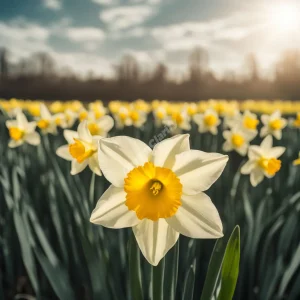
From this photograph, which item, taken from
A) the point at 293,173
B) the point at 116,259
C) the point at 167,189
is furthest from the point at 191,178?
the point at 293,173

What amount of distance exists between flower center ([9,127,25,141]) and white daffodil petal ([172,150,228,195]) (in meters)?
1.76

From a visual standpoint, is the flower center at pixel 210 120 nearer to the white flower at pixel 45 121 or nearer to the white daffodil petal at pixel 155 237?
the white flower at pixel 45 121

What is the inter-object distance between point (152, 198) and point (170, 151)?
12cm

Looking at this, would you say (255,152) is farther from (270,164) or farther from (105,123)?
(105,123)

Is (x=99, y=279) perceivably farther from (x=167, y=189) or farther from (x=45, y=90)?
(x=45, y=90)

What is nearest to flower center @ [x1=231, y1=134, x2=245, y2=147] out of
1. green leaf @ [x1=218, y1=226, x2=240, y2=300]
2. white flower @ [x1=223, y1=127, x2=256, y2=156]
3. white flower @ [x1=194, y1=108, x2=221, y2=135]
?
white flower @ [x1=223, y1=127, x2=256, y2=156]

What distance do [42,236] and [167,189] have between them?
0.97 meters

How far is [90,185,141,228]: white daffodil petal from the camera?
0.95 meters

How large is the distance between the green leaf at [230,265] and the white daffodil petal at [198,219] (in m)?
0.12

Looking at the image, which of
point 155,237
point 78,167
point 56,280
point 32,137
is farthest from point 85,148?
point 32,137

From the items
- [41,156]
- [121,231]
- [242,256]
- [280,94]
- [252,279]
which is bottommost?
[252,279]

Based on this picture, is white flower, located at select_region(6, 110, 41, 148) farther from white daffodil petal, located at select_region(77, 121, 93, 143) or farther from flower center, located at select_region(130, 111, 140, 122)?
flower center, located at select_region(130, 111, 140, 122)

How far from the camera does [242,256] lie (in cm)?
195

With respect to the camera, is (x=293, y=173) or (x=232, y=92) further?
(x=232, y=92)
